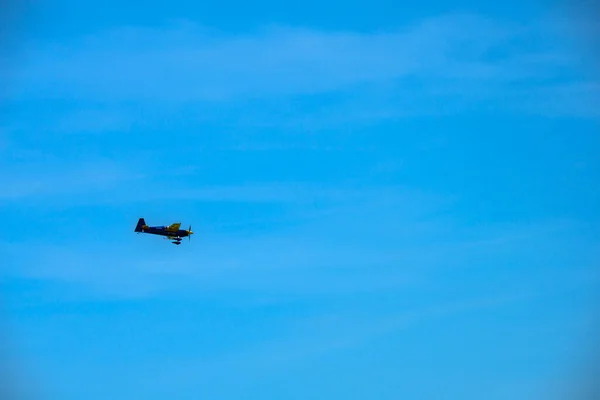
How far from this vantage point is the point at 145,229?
146 metres

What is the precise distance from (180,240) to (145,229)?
310 inches

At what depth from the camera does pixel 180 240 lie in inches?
5689
